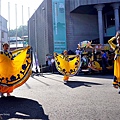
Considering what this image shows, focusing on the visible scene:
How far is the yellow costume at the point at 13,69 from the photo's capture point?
300 inches

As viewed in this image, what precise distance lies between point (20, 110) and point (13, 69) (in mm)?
2417

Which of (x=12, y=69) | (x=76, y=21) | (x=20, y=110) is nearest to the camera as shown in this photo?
(x=20, y=110)

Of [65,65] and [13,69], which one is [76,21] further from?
[13,69]

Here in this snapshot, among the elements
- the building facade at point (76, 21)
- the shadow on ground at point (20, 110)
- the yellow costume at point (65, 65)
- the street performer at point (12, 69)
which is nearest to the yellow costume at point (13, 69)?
the street performer at point (12, 69)

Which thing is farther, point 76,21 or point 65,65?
point 76,21

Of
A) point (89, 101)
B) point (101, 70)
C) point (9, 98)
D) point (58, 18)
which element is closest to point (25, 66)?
point (9, 98)

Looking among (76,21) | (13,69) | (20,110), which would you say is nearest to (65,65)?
(13,69)

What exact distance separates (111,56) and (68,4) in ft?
47.1

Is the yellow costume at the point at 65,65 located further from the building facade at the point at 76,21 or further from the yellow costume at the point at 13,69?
the building facade at the point at 76,21

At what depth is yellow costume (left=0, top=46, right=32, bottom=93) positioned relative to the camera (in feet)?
25.0

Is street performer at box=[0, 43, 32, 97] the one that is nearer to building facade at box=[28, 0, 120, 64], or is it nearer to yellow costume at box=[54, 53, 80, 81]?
yellow costume at box=[54, 53, 80, 81]

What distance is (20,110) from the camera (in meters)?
5.73

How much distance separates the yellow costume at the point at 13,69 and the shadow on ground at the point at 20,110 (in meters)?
0.65

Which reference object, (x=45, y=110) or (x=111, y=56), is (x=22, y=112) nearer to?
(x=45, y=110)
